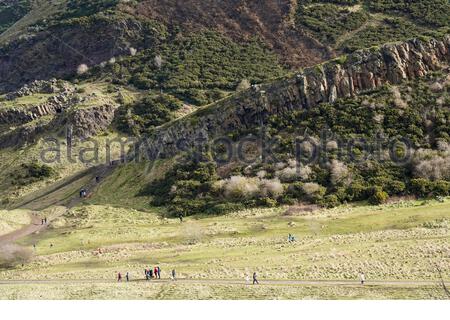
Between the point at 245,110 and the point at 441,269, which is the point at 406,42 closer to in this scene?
the point at 245,110

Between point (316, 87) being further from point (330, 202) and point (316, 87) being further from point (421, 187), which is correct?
point (421, 187)

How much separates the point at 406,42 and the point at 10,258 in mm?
62715

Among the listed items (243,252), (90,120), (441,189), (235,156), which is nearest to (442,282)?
(243,252)

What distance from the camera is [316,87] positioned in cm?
7394

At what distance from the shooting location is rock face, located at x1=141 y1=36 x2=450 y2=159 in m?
73.9

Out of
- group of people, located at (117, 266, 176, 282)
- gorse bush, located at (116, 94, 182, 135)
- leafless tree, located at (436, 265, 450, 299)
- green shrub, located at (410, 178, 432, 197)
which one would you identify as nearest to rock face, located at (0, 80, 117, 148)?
gorse bush, located at (116, 94, 182, 135)

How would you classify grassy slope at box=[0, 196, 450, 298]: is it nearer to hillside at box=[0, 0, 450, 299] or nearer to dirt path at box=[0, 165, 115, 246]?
hillside at box=[0, 0, 450, 299]

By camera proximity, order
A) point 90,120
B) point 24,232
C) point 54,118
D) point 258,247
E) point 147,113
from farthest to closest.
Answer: point 147,113, point 54,118, point 90,120, point 24,232, point 258,247

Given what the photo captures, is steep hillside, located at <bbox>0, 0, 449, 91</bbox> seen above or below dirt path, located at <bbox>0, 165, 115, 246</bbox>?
above

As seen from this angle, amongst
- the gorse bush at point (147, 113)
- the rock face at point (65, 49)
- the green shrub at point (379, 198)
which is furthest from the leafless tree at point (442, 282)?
the rock face at point (65, 49)

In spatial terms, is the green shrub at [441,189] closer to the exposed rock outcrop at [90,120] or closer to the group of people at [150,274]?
the group of people at [150,274]

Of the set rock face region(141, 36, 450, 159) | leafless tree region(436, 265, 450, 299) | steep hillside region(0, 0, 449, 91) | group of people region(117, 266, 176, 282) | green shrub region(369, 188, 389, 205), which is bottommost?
leafless tree region(436, 265, 450, 299)

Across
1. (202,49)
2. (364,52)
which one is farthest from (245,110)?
(202,49)

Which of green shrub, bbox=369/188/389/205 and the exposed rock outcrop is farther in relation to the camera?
the exposed rock outcrop
